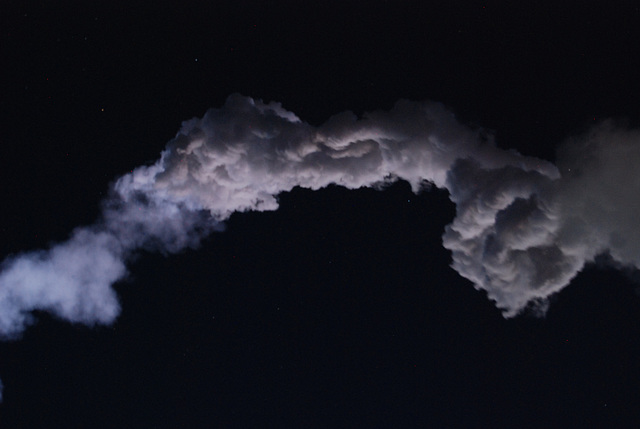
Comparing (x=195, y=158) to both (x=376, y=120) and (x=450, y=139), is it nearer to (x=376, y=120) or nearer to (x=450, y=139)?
(x=376, y=120)

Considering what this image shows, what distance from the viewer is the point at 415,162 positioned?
35.0 metres

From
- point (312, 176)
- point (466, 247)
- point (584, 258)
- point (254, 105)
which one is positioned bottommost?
point (584, 258)

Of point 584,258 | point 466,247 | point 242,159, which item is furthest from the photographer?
point 242,159

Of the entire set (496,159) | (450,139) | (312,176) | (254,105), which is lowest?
(496,159)

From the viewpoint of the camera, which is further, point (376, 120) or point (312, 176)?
point (312, 176)

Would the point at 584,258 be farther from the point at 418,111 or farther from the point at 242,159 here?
the point at 242,159

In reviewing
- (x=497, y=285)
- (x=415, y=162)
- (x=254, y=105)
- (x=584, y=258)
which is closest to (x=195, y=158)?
(x=254, y=105)

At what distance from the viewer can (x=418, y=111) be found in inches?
1282

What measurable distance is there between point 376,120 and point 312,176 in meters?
5.36

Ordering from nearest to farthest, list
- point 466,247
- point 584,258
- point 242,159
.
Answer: point 584,258 → point 466,247 → point 242,159

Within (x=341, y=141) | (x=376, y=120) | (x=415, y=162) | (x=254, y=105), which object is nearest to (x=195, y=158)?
(x=254, y=105)

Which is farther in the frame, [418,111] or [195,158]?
[195,158]

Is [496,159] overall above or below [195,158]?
below

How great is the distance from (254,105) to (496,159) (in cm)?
1410
